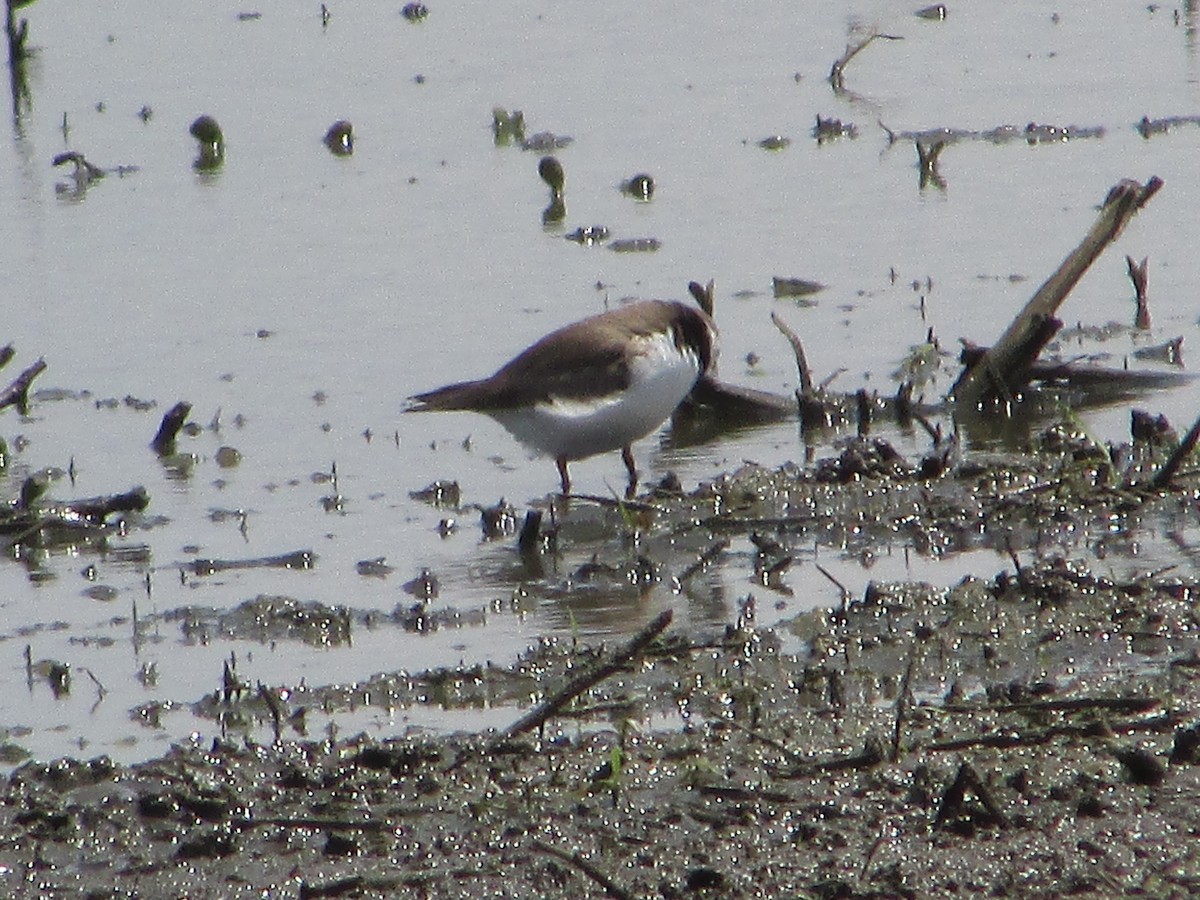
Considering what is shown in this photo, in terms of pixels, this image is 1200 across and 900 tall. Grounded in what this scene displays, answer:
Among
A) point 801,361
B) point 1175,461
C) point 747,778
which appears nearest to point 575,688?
point 747,778

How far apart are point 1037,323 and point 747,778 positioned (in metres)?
3.92

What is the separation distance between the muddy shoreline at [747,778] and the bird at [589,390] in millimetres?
1664

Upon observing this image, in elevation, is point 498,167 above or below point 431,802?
above

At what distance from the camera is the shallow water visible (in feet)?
22.5

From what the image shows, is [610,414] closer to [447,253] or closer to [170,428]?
[170,428]

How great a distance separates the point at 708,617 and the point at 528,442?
1801 mm

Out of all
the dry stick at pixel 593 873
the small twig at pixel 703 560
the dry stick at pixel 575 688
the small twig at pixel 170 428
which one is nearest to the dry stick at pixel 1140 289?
the small twig at pixel 703 560

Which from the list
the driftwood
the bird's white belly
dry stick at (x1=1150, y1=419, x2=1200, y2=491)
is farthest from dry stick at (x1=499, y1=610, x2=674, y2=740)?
the bird's white belly

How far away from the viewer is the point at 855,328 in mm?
9891

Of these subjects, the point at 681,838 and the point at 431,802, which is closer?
the point at 681,838

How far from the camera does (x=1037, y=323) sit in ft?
27.6

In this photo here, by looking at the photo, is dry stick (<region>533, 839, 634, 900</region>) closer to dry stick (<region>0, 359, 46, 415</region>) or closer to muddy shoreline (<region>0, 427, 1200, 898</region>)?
muddy shoreline (<region>0, 427, 1200, 898</region>)

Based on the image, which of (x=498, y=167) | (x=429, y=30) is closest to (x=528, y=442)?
(x=498, y=167)

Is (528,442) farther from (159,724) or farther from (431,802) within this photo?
(431,802)
